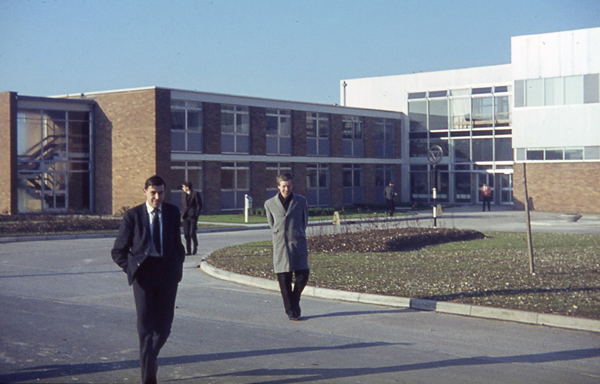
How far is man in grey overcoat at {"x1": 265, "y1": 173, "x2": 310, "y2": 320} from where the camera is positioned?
9.87 meters

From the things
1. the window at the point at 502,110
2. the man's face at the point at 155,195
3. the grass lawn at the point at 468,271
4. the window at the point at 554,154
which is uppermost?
the window at the point at 502,110

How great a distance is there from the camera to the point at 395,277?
13.3 m

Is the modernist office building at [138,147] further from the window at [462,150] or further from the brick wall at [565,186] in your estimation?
the brick wall at [565,186]

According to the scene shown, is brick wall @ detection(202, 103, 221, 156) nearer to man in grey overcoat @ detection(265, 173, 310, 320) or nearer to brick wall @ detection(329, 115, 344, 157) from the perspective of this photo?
brick wall @ detection(329, 115, 344, 157)

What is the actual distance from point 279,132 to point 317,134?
10.8 feet

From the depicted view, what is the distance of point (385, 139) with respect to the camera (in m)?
50.2

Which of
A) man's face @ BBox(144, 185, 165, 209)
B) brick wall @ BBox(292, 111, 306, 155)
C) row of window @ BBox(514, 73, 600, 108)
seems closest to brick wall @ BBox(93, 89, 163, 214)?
brick wall @ BBox(292, 111, 306, 155)

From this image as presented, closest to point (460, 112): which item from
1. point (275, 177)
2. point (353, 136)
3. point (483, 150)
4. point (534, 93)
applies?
point (483, 150)

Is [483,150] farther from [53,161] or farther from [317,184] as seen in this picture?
[53,161]

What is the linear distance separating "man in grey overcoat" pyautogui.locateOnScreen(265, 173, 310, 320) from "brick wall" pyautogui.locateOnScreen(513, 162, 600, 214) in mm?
33124

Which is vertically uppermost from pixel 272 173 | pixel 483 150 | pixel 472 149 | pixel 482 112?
pixel 482 112

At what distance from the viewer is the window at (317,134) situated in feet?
144

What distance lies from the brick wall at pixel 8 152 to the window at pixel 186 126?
7.38 metres

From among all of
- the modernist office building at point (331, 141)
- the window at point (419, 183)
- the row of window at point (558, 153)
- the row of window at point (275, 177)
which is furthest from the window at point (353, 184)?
the row of window at point (558, 153)
